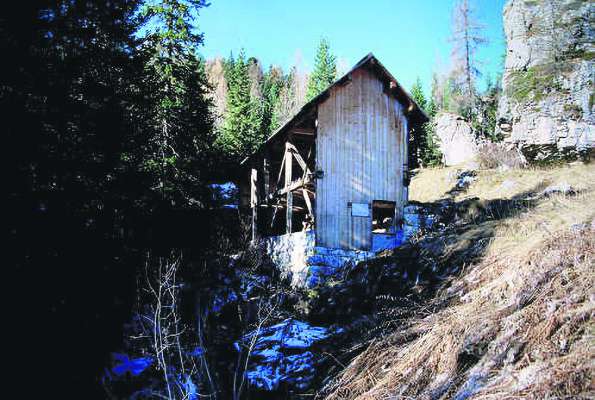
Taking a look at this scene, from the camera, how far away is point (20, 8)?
225 inches

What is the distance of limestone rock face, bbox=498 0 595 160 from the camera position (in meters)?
22.1

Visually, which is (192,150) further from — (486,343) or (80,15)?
(486,343)

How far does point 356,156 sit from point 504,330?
12.5 metres

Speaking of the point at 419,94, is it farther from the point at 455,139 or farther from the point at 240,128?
the point at 240,128

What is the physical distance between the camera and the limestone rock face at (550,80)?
22078mm

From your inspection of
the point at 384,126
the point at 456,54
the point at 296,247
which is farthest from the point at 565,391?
the point at 456,54

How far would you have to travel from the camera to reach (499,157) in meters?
28.5

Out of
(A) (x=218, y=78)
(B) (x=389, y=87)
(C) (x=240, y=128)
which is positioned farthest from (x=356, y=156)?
(A) (x=218, y=78)

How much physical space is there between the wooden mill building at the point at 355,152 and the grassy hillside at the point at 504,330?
27.0ft

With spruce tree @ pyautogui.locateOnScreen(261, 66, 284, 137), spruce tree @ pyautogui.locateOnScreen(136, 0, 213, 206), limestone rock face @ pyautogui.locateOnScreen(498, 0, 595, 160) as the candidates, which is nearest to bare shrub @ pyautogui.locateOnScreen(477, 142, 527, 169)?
limestone rock face @ pyautogui.locateOnScreen(498, 0, 595, 160)

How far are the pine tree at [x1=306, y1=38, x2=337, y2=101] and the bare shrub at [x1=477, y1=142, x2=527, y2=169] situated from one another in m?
20.3

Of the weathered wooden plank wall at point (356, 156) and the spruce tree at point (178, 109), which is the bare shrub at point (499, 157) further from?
the spruce tree at point (178, 109)

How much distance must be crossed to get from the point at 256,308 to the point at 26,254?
6.92 metres

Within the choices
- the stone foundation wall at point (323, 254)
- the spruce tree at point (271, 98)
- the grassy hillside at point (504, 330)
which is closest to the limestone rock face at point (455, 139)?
the spruce tree at point (271, 98)
